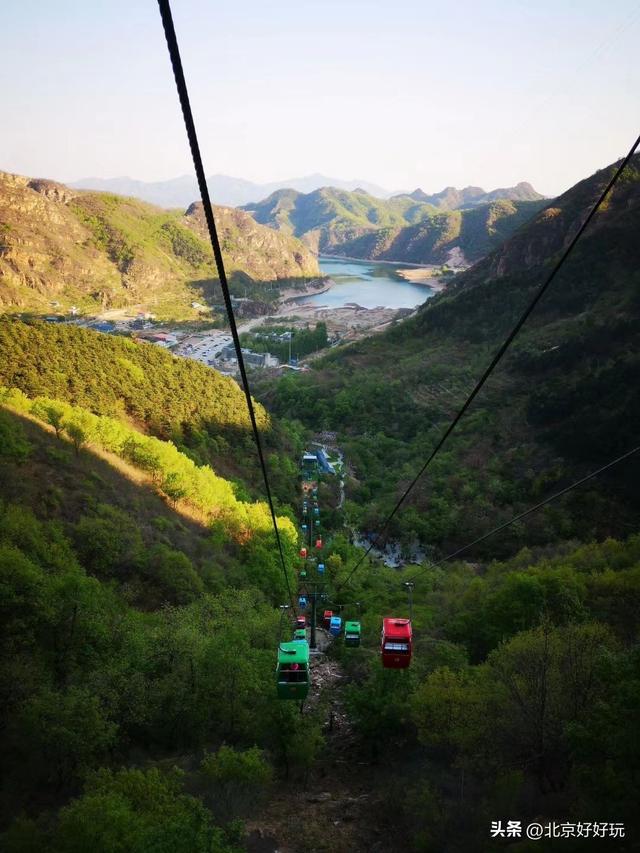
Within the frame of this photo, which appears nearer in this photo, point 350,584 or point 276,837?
point 276,837

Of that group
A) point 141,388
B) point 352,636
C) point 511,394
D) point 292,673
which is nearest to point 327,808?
point 292,673

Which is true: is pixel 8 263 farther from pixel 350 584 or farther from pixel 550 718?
pixel 550 718

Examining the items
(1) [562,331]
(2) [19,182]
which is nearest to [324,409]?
(1) [562,331]

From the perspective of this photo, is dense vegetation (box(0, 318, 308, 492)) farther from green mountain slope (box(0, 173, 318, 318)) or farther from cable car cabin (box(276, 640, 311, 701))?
green mountain slope (box(0, 173, 318, 318))

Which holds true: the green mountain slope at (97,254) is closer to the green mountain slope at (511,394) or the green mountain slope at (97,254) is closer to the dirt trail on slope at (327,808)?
the green mountain slope at (511,394)

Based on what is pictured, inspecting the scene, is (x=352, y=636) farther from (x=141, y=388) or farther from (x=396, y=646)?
(x=141, y=388)
